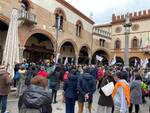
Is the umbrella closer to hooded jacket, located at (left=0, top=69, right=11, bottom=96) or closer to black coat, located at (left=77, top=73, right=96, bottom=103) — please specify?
hooded jacket, located at (left=0, top=69, right=11, bottom=96)

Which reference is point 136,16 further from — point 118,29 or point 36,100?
point 36,100

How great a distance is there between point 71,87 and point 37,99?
373 cm

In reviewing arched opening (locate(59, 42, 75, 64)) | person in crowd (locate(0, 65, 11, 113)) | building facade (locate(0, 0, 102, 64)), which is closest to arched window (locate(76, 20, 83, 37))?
building facade (locate(0, 0, 102, 64))

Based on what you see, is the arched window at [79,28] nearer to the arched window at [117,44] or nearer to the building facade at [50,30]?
the building facade at [50,30]

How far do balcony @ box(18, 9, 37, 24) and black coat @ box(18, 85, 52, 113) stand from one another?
1517 centimetres

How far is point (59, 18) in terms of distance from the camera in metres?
24.5

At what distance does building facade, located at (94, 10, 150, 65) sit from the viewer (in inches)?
1347

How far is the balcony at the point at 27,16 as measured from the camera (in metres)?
18.6

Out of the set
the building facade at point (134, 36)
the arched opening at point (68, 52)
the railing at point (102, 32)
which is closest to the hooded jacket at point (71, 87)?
the arched opening at point (68, 52)

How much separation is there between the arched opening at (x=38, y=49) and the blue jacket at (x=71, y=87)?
51.1ft

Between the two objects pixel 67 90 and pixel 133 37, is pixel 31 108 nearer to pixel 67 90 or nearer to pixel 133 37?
pixel 67 90

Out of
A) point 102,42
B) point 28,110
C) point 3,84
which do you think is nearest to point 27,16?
point 3,84

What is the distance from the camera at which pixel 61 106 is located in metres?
9.82

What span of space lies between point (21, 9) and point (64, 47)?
10.9m
